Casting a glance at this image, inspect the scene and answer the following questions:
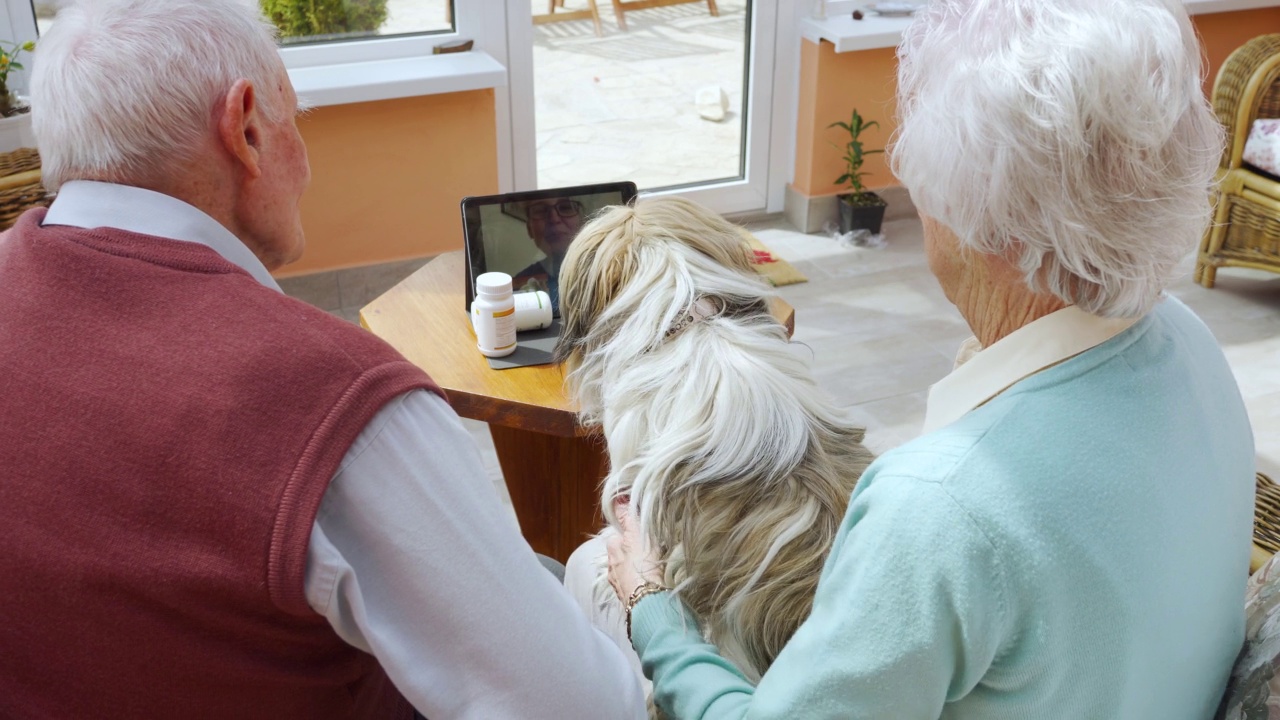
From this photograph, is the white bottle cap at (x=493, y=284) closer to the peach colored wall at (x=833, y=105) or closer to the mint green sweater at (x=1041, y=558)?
the mint green sweater at (x=1041, y=558)

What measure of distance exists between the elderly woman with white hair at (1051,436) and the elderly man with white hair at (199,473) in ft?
1.03

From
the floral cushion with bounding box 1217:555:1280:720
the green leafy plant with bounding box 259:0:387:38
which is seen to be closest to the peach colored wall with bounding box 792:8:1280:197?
the green leafy plant with bounding box 259:0:387:38

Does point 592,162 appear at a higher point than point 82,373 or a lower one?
lower

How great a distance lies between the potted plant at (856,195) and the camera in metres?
4.07

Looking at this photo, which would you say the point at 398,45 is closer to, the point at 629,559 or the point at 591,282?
the point at 591,282

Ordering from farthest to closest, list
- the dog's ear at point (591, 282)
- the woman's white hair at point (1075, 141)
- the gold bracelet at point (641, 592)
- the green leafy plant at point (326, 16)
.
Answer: the green leafy plant at point (326, 16), the dog's ear at point (591, 282), the gold bracelet at point (641, 592), the woman's white hair at point (1075, 141)

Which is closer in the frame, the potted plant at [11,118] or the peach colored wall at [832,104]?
the potted plant at [11,118]

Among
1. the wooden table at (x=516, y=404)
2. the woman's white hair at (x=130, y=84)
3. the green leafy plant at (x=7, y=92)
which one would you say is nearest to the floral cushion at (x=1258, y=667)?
the wooden table at (x=516, y=404)

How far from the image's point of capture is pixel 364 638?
95 cm

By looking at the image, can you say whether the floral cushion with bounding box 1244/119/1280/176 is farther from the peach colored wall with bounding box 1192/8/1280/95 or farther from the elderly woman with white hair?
the elderly woman with white hair

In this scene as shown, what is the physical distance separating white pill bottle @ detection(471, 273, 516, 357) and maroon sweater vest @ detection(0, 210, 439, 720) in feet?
3.02

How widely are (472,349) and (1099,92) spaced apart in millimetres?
1311

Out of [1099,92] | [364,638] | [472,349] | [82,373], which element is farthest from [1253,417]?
[82,373]

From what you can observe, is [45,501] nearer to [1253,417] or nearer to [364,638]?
[364,638]
